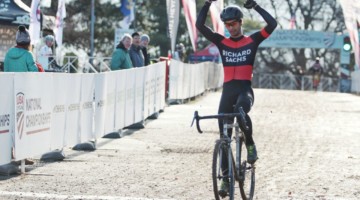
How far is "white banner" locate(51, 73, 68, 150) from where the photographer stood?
502 inches

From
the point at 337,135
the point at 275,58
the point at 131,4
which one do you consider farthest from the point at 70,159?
the point at 275,58

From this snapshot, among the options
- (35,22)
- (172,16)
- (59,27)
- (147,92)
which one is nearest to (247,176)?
(147,92)

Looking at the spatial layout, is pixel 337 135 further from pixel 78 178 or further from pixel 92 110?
pixel 78 178

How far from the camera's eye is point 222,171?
9.01 metres

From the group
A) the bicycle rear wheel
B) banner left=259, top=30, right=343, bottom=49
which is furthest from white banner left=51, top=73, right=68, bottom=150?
banner left=259, top=30, right=343, bottom=49

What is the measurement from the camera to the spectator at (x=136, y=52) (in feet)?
65.7

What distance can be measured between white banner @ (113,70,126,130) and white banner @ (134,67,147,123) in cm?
126

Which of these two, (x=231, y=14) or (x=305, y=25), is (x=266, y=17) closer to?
(x=231, y=14)

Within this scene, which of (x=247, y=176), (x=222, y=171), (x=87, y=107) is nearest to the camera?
(x=222, y=171)

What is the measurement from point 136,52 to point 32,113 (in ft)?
27.8

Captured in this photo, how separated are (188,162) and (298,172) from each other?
1.75 meters

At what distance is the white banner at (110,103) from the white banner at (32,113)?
10.7ft

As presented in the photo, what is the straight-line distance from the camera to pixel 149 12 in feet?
217

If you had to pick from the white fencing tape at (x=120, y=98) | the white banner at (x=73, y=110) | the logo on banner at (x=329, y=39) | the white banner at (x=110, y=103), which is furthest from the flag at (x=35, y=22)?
the logo on banner at (x=329, y=39)
